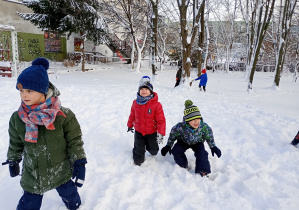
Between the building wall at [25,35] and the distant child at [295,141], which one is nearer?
the distant child at [295,141]

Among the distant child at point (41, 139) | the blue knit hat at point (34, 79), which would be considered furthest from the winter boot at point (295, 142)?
the blue knit hat at point (34, 79)

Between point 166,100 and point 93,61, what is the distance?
62.6 feet

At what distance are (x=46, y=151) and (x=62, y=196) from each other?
60cm

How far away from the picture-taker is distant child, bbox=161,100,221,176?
2920mm

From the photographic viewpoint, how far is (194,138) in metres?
3.01

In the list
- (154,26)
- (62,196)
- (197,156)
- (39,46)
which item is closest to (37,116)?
(62,196)

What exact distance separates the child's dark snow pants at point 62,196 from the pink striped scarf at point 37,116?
59cm

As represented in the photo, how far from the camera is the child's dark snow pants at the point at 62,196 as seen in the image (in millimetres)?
1861

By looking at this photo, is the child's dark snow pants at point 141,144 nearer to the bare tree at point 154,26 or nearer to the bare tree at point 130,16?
the bare tree at point 154,26

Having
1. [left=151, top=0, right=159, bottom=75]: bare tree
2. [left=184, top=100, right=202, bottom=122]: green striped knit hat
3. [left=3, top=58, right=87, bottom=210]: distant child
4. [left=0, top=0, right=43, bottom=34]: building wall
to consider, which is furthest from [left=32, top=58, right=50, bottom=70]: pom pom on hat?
[left=0, top=0, right=43, bottom=34]: building wall

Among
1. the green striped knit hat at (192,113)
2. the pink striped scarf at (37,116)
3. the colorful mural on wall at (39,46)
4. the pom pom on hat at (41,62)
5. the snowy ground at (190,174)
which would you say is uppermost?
the colorful mural on wall at (39,46)

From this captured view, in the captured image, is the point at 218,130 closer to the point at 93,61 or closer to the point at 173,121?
the point at 173,121

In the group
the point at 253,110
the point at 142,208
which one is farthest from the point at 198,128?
the point at 253,110

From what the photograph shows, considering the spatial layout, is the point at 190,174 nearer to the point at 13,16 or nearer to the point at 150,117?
the point at 150,117
